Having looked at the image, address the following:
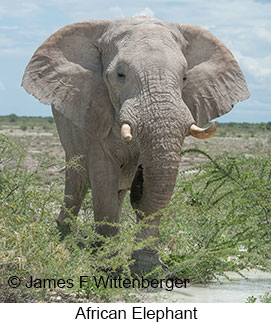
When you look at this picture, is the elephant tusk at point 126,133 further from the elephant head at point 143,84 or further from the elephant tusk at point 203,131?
the elephant tusk at point 203,131

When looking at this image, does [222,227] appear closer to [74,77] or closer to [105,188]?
[105,188]

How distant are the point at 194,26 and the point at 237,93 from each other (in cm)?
79

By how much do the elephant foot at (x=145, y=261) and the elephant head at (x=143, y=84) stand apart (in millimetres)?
505

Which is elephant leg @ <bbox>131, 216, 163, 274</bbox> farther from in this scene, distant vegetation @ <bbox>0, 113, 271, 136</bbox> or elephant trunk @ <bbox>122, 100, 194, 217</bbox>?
distant vegetation @ <bbox>0, 113, 271, 136</bbox>

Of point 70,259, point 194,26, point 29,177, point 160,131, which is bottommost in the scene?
point 70,259

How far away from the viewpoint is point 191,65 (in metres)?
6.41

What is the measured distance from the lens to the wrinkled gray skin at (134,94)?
5.24 m

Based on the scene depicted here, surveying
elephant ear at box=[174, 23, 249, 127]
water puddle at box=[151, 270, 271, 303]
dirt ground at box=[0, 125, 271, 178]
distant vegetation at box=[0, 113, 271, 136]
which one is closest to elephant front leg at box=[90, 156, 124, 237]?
elephant ear at box=[174, 23, 249, 127]

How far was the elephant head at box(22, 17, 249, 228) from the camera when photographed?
17.1ft

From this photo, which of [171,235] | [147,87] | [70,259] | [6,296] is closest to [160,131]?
[147,87]

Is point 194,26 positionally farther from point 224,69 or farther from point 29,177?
point 29,177

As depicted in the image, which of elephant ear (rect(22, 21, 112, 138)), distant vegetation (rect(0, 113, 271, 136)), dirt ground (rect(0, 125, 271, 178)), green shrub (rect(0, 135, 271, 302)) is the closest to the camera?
green shrub (rect(0, 135, 271, 302))

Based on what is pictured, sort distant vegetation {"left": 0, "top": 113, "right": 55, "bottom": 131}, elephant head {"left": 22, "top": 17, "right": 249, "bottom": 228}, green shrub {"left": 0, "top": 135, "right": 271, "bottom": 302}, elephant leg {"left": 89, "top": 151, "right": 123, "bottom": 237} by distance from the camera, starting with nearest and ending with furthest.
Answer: green shrub {"left": 0, "top": 135, "right": 271, "bottom": 302}, elephant head {"left": 22, "top": 17, "right": 249, "bottom": 228}, elephant leg {"left": 89, "top": 151, "right": 123, "bottom": 237}, distant vegetation {"left": 0, "top": 113, "right": 55, "bottom": 131}

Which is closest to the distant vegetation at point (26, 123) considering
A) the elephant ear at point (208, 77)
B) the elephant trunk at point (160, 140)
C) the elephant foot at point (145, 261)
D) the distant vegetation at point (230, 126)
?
the distant vegetation at point (230, 126)
